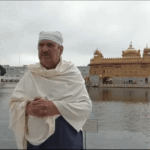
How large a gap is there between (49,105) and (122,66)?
44.7 meters

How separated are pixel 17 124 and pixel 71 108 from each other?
0.46 m

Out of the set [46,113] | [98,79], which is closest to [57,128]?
[46,113]

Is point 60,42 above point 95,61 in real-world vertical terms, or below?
below

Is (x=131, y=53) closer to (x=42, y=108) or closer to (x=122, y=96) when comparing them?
(x=122, y=96)

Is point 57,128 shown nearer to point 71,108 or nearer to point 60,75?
point 71,108

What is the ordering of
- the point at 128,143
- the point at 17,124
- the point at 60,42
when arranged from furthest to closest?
the point at 128,143, the point at 60,42, the point at 17,124

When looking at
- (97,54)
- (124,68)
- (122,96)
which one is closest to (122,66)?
(124,68)

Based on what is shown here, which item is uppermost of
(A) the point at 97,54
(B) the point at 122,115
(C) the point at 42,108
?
(A) the point at 97,54

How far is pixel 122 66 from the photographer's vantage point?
45125 millimetres

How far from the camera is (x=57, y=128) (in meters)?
1.69

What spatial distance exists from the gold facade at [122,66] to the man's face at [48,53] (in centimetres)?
4382

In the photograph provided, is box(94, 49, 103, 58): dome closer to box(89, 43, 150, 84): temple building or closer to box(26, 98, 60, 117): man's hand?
box(89, 43, 150, 84): temple building

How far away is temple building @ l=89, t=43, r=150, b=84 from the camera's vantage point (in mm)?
44188

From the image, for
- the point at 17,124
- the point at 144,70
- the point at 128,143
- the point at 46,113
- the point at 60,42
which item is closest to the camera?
the point at 46,113
